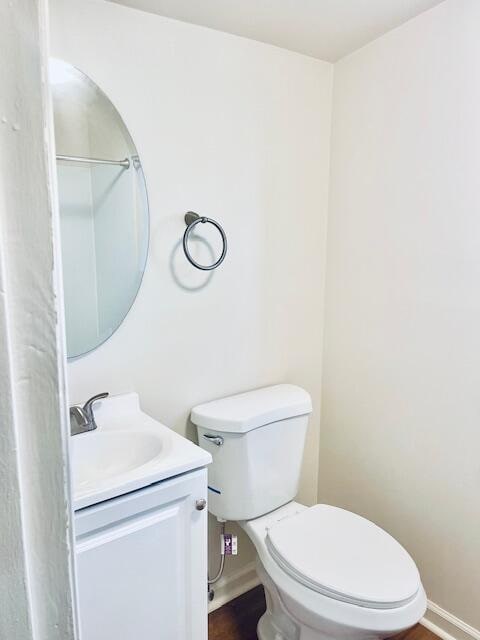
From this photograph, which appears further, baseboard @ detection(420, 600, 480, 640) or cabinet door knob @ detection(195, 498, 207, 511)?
baseboard @ detection(420, 600, 480, 640)

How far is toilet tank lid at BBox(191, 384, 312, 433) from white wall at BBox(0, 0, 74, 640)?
1138 mm

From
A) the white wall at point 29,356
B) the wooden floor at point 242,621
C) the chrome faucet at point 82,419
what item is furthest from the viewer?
the wooden floor at point 242,621

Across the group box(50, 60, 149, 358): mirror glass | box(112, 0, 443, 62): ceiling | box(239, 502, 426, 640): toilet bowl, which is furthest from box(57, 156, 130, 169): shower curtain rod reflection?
box(239, 502, 426, 640): toilet bowl

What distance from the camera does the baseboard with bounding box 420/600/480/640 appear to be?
1.52 metres

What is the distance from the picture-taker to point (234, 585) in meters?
1.83

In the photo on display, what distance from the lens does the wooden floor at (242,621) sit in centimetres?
161

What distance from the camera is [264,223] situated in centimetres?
173

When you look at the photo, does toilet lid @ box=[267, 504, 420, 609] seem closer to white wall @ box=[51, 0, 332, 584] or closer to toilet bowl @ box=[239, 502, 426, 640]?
toilet bowl @ box=[239, 502, 426, 640]

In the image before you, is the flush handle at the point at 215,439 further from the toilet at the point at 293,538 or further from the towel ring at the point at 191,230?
the towel ring at the point at 191,230

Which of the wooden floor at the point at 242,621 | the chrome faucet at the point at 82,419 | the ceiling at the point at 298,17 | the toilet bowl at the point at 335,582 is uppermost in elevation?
the ceiling at the point at 298,17

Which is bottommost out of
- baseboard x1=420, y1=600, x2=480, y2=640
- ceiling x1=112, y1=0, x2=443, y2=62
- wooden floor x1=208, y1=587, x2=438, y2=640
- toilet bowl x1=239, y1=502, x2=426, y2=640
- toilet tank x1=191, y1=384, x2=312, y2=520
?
wooden floor x1=208, y1=587, x2=438, y2=640

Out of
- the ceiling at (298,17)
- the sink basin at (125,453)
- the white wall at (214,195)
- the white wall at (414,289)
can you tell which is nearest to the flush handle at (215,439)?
the white wall at (214,195)

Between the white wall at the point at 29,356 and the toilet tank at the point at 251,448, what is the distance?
1147 mm

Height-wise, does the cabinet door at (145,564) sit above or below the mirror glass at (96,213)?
below
